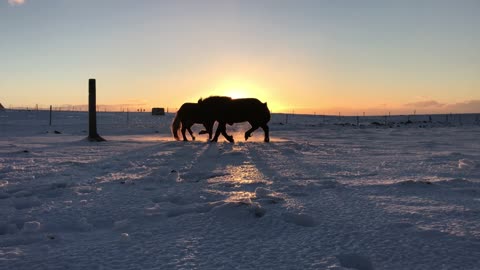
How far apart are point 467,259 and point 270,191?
7.34ft

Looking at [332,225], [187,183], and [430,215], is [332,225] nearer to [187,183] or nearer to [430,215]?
[430,215]

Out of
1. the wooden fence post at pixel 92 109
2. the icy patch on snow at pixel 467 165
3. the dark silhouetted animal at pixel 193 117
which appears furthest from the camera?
the dark silhouetted animal at pixel 193 117

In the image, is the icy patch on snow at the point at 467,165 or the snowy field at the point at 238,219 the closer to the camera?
the snowy field at the point at 238,219

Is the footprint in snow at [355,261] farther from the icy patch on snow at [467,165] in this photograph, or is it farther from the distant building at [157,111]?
the distant building at [157,111]

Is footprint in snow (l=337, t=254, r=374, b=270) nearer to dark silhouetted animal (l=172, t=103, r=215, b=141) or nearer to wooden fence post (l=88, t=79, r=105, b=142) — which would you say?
wooden fence post (l=88, t=79, r=105, b=142)

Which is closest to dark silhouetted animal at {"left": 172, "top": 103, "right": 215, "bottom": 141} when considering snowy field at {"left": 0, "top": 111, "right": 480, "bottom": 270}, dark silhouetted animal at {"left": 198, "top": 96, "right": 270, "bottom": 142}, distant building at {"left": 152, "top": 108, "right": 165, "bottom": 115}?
dark silhouetted animal at {"left": 198, "top": 96, "right": 270, "bottom": 142}

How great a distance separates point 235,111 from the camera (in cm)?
1279

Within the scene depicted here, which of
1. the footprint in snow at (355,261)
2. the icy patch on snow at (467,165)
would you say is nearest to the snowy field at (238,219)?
the footprint in snow at (355,261)

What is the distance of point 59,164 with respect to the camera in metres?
6.32

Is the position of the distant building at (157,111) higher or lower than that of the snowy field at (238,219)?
higher

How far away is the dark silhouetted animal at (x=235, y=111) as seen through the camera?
12.8m

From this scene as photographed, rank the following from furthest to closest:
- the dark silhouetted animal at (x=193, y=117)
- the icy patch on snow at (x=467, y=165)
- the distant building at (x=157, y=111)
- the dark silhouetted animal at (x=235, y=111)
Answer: the distant building at (x=157, y=111)
the dark silhouetted animal at (x=193, y=117)
the dark silhouetted animal at (x=235, y=111)
the icy patch on snow at (x=467, y=165)

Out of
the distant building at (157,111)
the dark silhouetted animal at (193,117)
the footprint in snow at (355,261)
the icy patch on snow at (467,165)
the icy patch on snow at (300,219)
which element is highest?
the distant building at (157,111)

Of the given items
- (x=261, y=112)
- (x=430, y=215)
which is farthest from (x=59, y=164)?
(x=261, y=112)
